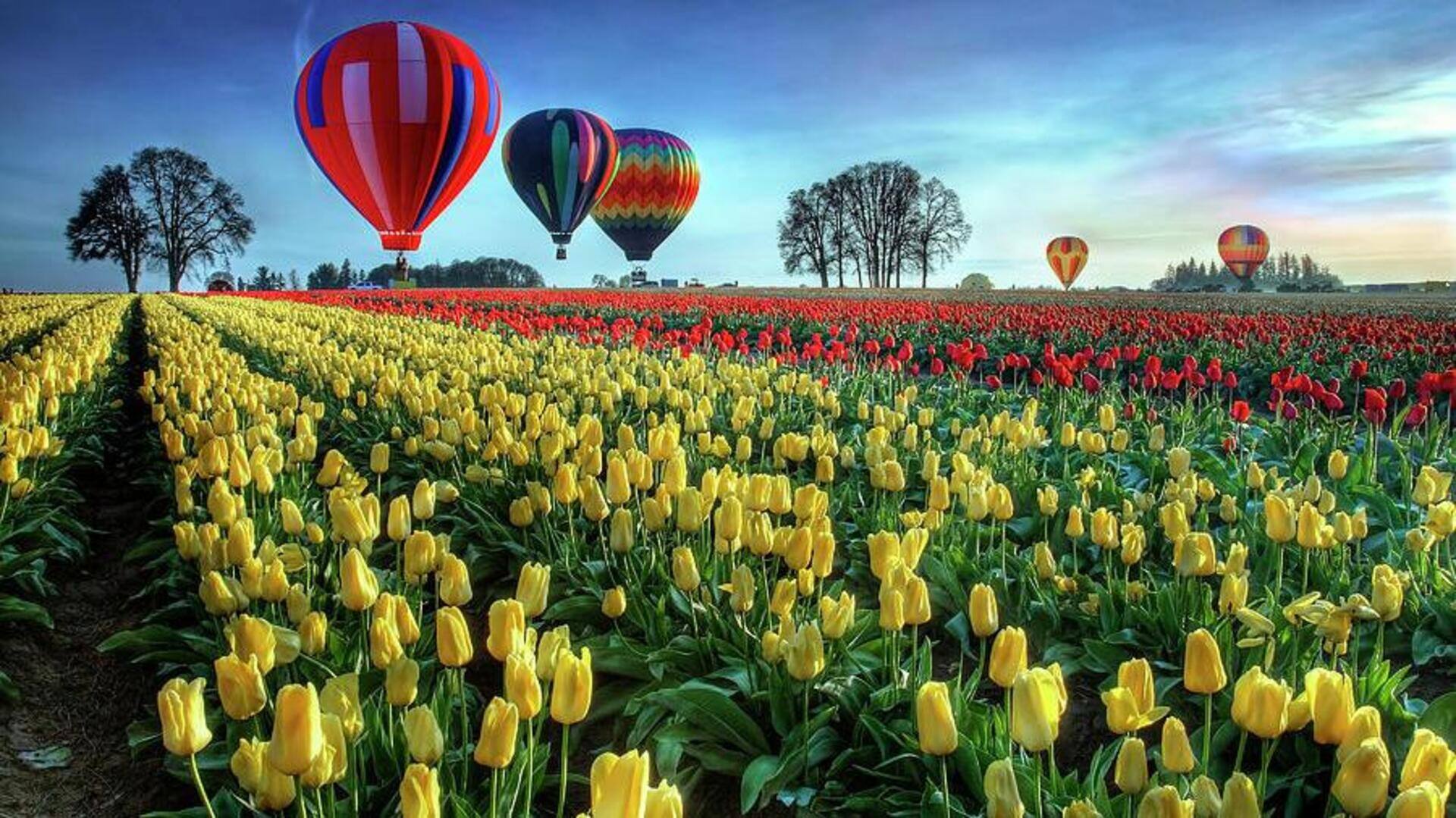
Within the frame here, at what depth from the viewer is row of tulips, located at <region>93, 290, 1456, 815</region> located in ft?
6.58

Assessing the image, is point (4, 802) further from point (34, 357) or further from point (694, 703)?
point (34, 357)

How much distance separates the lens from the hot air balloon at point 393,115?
22.9 m

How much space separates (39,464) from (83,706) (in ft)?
8.85

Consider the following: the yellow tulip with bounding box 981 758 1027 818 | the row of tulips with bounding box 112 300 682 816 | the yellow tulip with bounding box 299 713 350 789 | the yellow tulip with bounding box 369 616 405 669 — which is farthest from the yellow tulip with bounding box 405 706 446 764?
the yellow tulip with bounding box 981 758 1027 818

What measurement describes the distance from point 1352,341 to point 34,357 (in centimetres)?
1541

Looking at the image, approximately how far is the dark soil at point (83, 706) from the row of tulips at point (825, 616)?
413mm

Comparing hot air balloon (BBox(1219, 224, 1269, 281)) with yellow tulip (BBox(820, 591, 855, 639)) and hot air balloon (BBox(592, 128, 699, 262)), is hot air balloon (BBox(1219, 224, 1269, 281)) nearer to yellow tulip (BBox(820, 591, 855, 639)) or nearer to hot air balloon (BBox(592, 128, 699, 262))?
hot air balloon (BBox(592, 128, 699, 262))

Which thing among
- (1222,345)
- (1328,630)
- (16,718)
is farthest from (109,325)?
(1328,630)

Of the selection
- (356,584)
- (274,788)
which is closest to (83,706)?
(356,584)

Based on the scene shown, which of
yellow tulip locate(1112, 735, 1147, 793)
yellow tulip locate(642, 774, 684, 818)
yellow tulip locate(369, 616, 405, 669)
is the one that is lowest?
yellow tulip locate(1112, 735, 1147, 793)

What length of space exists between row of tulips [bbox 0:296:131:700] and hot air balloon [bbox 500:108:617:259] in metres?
24.7

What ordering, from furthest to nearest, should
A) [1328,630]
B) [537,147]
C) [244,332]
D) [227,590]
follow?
[537,147], [244,332], [227,590], [1328,630]

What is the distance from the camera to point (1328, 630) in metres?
2.62

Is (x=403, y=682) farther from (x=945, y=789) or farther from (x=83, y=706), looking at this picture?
(x=83, y=706)
